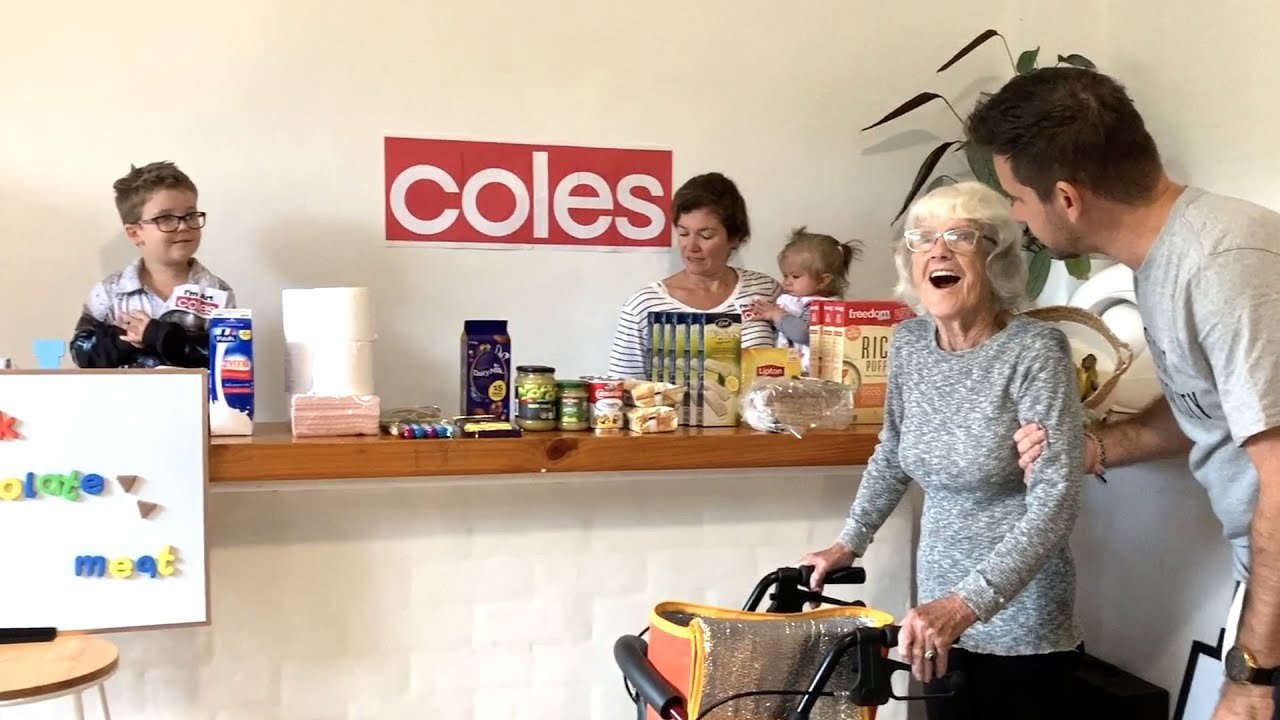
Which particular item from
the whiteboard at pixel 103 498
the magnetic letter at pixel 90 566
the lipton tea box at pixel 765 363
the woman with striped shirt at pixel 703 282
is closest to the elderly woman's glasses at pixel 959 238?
the lipton tea box at pixel 765 363

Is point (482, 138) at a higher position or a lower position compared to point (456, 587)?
higher

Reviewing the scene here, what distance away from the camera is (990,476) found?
179 cm

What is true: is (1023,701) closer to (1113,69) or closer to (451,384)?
(451,384)

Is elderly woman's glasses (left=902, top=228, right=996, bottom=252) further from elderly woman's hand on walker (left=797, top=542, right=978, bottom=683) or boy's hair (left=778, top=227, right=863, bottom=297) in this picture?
boy's hair (left=778, top=227, right=863, bottom=297)

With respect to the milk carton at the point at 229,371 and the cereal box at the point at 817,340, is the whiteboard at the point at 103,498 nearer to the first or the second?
the milk carton at the point at 229,371

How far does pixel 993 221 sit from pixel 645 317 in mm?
1152

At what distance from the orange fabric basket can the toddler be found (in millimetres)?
1211

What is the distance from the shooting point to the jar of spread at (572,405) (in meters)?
2.25

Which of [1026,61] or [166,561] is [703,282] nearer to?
[1026,61]

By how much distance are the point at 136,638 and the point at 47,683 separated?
0.42 metres

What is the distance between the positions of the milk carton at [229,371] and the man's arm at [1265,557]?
1.76 meters

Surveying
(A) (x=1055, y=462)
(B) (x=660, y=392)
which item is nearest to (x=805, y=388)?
(B) (x=660, y=392)

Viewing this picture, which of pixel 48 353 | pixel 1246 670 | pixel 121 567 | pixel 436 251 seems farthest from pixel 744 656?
pixel 436 251

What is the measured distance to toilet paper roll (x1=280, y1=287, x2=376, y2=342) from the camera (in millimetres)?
2137
